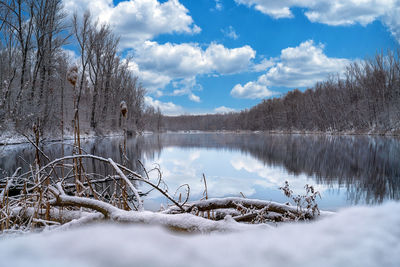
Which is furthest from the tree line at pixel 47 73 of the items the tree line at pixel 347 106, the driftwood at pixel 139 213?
the tree line at pixel 347 106

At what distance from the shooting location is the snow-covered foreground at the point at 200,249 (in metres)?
0.40

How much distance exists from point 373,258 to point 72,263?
497 mm

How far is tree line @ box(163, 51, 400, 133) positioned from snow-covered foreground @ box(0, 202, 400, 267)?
3283 cm

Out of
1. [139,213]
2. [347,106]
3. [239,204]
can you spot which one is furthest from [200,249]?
[347,106]

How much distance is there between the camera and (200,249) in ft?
1.46

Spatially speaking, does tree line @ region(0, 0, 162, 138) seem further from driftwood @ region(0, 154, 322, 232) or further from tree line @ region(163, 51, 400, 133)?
tree line @ region(163, 51, 400, 133)

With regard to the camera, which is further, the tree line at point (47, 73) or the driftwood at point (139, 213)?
the tree line at point (47, 73)

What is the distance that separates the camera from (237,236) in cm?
50

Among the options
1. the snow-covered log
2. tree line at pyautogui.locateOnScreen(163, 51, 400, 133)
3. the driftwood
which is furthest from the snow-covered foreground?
tree line at pyautogui.locateOnScreen(163, 51, 400, 133)

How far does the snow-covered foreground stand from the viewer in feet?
1.31

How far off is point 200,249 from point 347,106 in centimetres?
4813

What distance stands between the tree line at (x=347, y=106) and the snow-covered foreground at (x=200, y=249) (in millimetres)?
32826

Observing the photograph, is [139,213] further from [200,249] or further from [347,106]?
[347,106]

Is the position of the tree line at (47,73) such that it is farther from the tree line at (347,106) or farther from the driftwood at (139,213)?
the tree line at (347,106)
